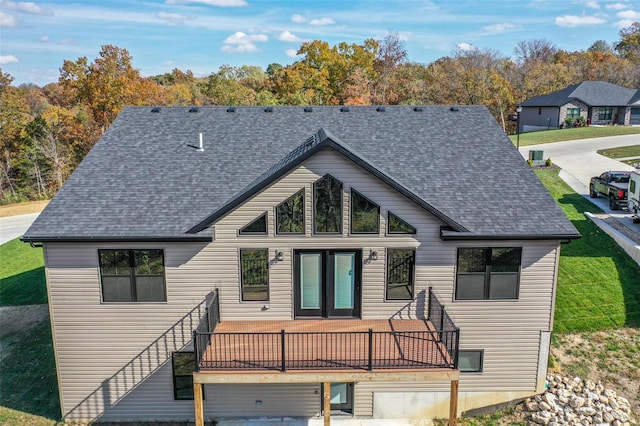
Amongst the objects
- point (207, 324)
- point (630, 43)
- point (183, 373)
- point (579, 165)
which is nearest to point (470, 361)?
point (207, 324)

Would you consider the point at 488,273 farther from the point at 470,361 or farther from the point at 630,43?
the point at 630,43

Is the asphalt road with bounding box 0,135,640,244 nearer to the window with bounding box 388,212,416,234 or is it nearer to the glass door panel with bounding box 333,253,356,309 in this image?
the window with bounding box 388,212,416,234

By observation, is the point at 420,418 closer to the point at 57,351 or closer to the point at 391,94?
the point at 57,351

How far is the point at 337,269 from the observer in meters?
12.2

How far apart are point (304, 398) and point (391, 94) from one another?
4395 cm

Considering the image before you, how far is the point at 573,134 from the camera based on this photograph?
49.4 m

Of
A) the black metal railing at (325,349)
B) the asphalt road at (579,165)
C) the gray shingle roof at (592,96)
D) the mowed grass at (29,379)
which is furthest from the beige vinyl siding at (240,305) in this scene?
the gray shingle roof at (592,96)

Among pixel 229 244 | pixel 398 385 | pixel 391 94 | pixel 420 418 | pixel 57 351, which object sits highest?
pixel 391 94

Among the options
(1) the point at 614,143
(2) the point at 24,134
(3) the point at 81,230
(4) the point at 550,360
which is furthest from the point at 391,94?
(3) the point at 81,230

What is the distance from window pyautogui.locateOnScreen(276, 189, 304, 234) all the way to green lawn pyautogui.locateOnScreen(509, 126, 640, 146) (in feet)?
126

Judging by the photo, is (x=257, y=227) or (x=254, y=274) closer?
(x=257, y=227)

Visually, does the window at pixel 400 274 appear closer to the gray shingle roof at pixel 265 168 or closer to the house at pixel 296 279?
the house at pixel 296 279

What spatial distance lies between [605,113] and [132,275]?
6131 cm

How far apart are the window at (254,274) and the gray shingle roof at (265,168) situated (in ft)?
4.12
